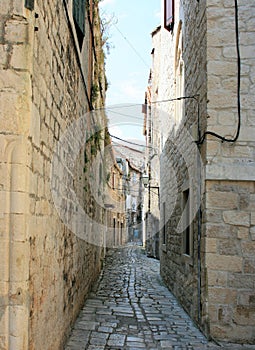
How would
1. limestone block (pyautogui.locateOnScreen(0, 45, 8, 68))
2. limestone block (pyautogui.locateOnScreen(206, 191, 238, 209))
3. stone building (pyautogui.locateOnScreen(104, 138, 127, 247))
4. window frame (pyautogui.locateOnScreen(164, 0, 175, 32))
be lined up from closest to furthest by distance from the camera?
limestone block (pyautogui.locateOnScreen(0, 45, 8, 68))
limestone block (pyautogui.locateOnScreen(206, 191, 238, 209))
window frame (pyautogui.locateOnScreen(164, 0, 175, 32))
stone building (pyautogui.locateOnScreen(104, 138, 127, 247))

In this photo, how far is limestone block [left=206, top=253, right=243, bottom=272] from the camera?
505 centimetres

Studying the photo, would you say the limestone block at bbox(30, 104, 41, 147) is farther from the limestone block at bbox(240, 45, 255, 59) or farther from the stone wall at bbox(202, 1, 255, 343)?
the limestone block at bbox(240, 45, 255, 59)

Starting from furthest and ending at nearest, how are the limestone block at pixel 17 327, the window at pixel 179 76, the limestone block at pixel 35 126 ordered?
the window at pixel 179 76 < the limestone block at pixel 35 126 < the limestone block at pixel 17 327

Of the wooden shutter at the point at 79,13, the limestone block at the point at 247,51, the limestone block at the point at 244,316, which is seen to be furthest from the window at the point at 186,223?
the wooden shutter at the point at 79,13

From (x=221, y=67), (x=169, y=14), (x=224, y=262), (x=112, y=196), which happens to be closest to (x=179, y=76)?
(x=169, y=14)

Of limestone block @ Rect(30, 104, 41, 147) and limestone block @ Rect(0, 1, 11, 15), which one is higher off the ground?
limestone block @ Rect(0, 1, 11, 15)

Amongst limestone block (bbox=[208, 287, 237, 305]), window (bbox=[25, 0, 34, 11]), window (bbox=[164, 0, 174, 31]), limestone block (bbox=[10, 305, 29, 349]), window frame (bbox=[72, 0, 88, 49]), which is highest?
window (bbox=[164, 0, 174, 31])

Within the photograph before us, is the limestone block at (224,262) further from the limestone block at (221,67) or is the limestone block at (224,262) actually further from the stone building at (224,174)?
the limestone block at (221,67)

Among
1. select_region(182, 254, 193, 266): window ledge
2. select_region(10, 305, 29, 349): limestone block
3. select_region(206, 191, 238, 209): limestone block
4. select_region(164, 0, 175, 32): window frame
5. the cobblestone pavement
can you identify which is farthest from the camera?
select_region(164, 0, 175, 32): window frame

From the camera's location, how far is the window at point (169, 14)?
880 centimetres

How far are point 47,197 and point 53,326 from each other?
1339 millimetres

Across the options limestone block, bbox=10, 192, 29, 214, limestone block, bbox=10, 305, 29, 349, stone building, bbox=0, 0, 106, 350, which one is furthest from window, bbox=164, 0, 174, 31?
limestone block, bbox=10, 305, 29, 349

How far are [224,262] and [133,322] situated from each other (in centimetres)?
176

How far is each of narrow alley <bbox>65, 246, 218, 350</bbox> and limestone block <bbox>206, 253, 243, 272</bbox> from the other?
96 cm
